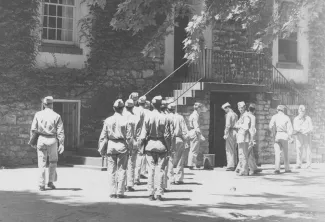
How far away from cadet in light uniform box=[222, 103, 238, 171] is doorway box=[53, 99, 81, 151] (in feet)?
16.2

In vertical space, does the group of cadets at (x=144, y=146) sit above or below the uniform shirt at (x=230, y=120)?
below

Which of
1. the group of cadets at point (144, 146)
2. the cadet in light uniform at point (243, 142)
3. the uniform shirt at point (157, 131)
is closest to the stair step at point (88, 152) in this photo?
the cadet in light uniform at point (243, 142)

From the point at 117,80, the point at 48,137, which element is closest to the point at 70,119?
the point at 117,80

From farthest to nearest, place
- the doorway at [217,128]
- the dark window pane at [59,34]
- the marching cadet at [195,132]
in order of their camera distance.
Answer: the doorway at [217,128] < the dark window pane at [59,34] < the marching cadet at [195,132]

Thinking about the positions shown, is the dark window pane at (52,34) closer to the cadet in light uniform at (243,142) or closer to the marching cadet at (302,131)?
the cadet in light uniform at (243,142)

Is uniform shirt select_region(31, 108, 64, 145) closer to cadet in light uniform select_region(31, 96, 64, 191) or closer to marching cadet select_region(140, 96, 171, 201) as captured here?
cadet in light uniform select_region(31, 96, 64, 191)

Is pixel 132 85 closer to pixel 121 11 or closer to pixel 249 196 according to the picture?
pixel 121 11

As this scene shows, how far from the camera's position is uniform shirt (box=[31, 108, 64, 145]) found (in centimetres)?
1123

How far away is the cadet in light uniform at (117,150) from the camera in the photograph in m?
10.2

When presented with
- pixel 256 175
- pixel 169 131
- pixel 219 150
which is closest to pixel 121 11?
pixel 169 131

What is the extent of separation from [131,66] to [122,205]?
382 inches

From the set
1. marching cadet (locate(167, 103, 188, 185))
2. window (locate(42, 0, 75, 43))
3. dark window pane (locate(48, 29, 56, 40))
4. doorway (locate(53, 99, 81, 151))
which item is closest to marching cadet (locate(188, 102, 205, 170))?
marching cadet (locate(167, 103, 188, 185))

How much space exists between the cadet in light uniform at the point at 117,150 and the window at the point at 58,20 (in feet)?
26.4

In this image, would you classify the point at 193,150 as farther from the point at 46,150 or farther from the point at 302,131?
the point at 46,150
